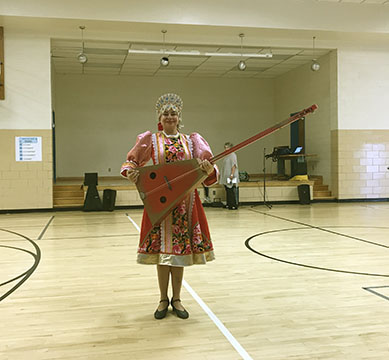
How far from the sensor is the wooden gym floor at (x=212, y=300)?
2.40 meters

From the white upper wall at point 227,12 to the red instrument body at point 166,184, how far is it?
6980 mm

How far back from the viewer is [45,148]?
9.64m

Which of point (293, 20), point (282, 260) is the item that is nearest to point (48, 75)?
point (293, 20)

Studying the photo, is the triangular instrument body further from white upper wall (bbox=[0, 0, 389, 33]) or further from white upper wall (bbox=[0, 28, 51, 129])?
white upper wall (bbox=[0, 28, 51, 129])

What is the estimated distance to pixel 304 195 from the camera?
35.7 feet

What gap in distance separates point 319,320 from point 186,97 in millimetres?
13238

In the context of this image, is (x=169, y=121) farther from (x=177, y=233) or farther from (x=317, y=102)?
(x=317, y=102)

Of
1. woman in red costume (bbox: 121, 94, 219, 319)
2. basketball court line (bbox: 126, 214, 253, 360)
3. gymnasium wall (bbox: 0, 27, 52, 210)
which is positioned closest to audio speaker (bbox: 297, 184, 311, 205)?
gymnasium wall (bbox: 0, 27, 52, 210)

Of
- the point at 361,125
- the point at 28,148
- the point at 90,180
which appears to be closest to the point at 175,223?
the point at 90,180

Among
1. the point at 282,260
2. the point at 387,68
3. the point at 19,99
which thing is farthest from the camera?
the point at 387,68

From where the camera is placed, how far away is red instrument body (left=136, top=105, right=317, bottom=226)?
274 centimetres

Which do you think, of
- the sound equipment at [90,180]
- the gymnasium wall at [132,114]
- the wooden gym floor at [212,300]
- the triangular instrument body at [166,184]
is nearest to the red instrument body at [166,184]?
the triangular instrument body at [166,184]

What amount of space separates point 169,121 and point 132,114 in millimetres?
12423

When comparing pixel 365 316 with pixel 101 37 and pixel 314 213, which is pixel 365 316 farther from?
pixel 101 37
